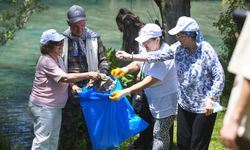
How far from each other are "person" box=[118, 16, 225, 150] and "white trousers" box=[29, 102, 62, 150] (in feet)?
2.62

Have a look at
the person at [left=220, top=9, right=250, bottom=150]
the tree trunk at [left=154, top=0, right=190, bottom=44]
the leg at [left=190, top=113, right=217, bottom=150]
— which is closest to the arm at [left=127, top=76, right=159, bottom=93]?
the leg at [left=190, top=113, right=217, bottom=150]

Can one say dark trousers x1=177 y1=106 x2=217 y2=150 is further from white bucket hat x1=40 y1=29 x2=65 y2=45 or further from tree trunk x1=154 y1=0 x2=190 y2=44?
tree trunk x1=154 y1=0 x2=190 y2=44

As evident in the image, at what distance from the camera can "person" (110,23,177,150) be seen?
4.87 m

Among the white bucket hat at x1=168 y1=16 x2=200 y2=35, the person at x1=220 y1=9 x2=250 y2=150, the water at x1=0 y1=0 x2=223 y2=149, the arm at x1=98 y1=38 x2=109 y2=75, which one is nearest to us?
the person at x1=220 y1=9 x2=250 y2=150

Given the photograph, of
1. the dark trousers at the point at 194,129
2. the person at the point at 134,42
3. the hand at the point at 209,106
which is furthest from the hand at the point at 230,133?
the person at the point at 134,42

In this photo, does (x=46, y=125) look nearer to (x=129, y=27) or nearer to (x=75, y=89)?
(x=75, y=89)

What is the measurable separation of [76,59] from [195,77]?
1.20 metres

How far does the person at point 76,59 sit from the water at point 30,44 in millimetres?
1106

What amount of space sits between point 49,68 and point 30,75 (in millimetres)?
7450

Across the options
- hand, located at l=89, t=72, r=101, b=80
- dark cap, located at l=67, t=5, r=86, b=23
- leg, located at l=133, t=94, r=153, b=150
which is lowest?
leg, located at l=133, t=94, r=153, b=150

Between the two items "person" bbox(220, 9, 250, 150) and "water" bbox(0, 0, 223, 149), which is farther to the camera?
"water" bbox(0, 0, 223, 149)

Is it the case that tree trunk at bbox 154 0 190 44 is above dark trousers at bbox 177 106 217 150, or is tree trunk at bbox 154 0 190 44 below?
above

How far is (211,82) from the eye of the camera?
4.61 metres

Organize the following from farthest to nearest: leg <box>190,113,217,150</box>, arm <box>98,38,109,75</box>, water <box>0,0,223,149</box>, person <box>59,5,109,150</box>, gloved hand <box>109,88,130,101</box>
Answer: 1. water <box>0,0,223,149</box>
2. arm <box>98,38,109,75</box>
3. person <box>59,5,109,150</box>
4. gloved hand <box>109,88,130,101</box>
5. leg <box>190,113,217,150</box>
